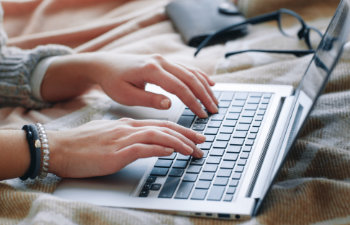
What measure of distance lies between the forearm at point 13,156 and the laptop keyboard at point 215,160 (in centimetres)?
18

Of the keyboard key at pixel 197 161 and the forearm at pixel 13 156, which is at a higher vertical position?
the forearm at pixel 13 156

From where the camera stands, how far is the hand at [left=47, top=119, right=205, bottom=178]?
2.57ft

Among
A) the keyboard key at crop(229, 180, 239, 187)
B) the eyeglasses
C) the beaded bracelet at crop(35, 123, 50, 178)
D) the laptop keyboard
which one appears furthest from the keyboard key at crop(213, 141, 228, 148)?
the eyeglasses

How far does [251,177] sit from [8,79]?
1.92ft

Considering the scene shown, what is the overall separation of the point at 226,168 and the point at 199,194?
73 millimetres

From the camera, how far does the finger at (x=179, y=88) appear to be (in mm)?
943

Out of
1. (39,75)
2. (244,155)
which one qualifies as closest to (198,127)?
(244,155)

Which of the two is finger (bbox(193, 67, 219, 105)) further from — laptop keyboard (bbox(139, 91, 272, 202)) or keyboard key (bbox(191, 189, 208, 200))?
keyboard key (bbox(191, 189, 208, 200))

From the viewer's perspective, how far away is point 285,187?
0.77m

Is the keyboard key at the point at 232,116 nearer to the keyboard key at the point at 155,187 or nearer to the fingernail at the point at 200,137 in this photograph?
the fingernail at the point at 200,137

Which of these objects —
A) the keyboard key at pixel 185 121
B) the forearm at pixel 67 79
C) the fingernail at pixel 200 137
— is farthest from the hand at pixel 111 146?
the forearm at pixel 67 79

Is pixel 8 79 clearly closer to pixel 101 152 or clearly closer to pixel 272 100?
pixel 101 152

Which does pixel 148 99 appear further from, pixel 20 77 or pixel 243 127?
pixel 20 77

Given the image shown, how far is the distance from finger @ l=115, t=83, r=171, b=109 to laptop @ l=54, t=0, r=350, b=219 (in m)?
0.05
